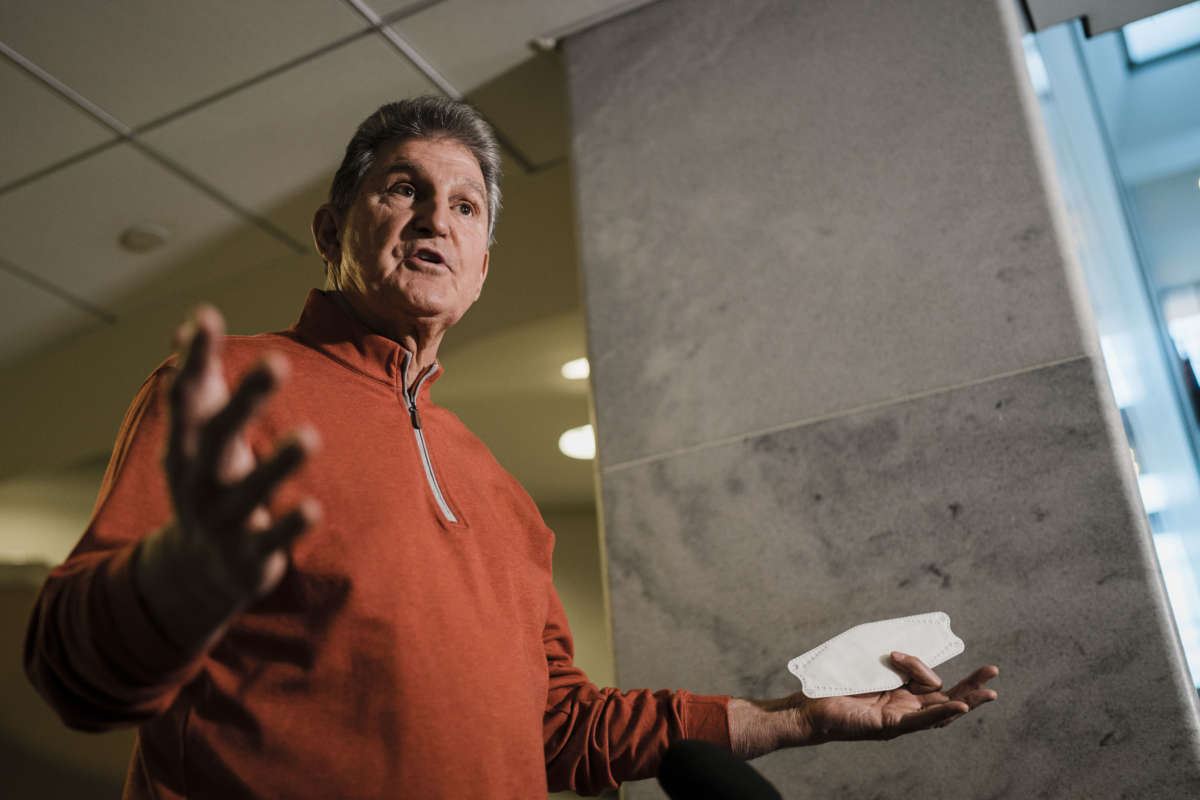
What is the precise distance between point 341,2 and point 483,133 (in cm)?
85

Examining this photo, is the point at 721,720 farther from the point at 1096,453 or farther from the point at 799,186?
the point at 799,186

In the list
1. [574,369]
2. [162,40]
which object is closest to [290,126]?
[162,40]

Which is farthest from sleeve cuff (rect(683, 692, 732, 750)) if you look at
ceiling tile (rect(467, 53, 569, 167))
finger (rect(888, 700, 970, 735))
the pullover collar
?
ceiling tile (rect(467, 53, 569, 167))

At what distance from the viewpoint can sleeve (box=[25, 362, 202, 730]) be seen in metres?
0.61

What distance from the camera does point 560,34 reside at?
2.09 m

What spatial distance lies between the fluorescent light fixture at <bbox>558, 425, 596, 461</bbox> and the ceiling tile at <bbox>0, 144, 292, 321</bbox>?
1120 millimetres

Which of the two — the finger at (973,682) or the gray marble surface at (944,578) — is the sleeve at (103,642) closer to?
the finger at (973,682)

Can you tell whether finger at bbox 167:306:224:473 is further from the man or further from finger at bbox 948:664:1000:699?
finger at bbox 948:664:1000:699

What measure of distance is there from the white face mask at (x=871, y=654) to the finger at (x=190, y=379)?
69 cm

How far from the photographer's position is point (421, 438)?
1062 millimetres

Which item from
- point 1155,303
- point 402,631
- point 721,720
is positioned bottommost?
point 721,720

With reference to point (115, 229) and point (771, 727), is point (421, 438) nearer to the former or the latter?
point (771, 727)

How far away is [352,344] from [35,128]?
5.31ft

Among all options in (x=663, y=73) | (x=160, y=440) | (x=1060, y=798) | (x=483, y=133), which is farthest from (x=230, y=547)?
(x=663, y=73)
